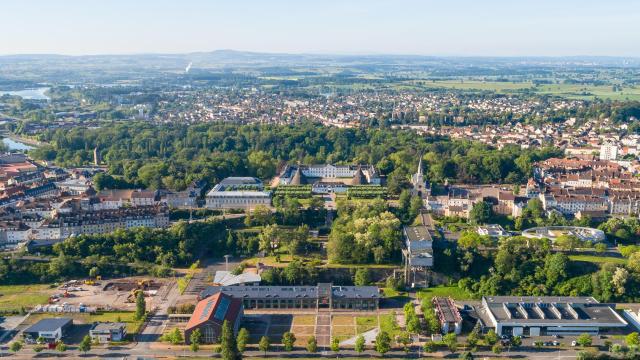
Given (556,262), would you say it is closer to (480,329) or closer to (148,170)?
(480,329)

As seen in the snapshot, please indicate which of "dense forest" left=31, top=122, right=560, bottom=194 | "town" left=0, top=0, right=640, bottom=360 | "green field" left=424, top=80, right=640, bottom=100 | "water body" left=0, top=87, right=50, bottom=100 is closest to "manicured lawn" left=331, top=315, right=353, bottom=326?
"town" left=0, top=0, right=640, bottom=360

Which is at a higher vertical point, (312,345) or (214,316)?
(214,316)

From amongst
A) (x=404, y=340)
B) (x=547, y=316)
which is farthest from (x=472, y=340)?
(x=547, y=316)

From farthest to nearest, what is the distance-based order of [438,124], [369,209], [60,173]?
1. [438,124]
2. [60,173]
3. [369,209]

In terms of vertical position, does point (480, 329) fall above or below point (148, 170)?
below

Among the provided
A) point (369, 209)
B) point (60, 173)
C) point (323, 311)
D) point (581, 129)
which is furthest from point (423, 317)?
point (581, 129)

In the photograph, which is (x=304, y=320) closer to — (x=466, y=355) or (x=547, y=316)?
(x=466, y=355)
